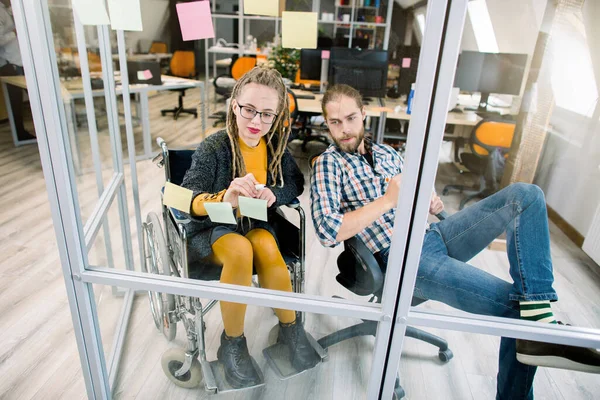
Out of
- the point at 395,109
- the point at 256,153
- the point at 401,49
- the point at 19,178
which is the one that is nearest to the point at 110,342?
the point at 256,153

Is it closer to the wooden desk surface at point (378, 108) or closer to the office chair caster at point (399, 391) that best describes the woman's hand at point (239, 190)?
the wooden desk surface at point (378, 108)

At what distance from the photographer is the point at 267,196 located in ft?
3.94

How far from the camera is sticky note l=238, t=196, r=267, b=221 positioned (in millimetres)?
1163

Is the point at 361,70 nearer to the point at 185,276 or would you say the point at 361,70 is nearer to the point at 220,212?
the point at 220,212

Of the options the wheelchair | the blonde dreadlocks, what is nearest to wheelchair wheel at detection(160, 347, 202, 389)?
the wheelchair

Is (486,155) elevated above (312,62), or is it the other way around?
(312,62)

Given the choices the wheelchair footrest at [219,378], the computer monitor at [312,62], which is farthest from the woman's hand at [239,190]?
the wheelchair footrest at [219,378]

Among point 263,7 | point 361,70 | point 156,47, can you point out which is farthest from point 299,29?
point 156,47

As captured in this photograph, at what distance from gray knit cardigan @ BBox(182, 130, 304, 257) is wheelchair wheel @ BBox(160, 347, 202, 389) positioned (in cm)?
57

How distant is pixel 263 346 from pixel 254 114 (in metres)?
0.81

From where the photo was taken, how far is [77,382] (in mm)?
1556

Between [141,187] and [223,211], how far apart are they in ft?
2.18

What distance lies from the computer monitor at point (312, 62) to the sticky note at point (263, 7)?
157 millimetres

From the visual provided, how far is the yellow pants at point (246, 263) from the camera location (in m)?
1.32
